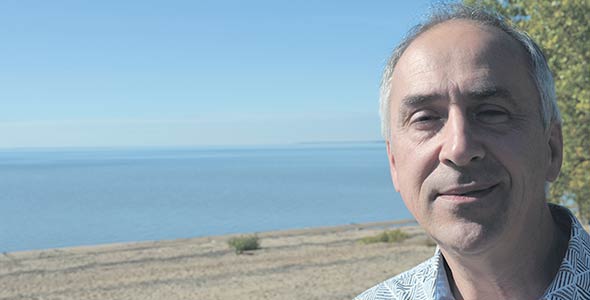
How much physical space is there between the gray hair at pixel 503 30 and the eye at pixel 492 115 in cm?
15

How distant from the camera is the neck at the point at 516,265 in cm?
177

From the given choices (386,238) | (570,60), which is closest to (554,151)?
(570,60)

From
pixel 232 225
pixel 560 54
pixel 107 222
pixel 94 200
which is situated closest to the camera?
pixel 560 54

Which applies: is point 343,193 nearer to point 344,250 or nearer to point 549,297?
point 344,250

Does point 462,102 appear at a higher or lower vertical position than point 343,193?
higher

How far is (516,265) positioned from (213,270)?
63.6 ft

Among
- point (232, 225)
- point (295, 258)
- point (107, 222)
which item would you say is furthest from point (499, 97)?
point (107, 222)

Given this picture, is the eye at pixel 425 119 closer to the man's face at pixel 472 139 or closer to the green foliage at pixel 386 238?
the man's face at pixel 472 139

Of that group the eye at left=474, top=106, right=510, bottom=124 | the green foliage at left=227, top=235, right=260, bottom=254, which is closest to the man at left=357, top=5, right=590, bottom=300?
the eye at left=474, top=106, right=510, bottom=124

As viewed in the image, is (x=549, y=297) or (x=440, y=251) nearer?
(x=549, y=297)

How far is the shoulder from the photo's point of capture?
2012 mm

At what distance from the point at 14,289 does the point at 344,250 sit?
38.1ft

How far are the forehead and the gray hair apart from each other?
1.2 inches

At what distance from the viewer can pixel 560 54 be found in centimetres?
1277
